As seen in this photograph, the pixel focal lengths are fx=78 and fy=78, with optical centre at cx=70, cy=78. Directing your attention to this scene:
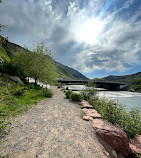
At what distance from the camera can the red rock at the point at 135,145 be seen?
150 inches

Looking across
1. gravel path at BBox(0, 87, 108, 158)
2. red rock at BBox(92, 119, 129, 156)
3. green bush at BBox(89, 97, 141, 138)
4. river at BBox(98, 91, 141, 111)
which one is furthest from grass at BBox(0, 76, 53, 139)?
river at BBox(98, 91, 141, 111)

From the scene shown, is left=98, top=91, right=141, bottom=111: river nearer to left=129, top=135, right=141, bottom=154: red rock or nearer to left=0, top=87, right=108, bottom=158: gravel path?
left=129, top=135, right=141, bottom=154: red rock

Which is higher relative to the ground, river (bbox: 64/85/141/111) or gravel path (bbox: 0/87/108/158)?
gravel path (bbox: 0/87/108/158)

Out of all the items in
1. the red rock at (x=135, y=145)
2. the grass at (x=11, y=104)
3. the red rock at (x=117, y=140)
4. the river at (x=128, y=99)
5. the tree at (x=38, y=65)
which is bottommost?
the river at (x=128, y=99)

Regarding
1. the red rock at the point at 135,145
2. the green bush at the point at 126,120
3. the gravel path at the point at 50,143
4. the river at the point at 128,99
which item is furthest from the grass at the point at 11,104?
the river at the point at 128,99

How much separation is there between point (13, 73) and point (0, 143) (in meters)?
17.6

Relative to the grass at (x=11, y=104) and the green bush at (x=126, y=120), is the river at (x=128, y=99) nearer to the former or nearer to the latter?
the green bush at (x=126, y=120)

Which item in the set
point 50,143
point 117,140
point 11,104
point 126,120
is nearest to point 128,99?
point 126,120

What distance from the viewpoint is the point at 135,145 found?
408 centimetres

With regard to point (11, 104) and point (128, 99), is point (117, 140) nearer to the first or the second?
point (11, 104)

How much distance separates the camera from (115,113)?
531 cm

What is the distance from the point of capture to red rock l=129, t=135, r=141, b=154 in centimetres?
382

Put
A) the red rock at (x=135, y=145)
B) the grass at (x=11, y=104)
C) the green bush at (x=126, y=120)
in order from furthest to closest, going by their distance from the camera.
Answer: the green bush at (x=126, y=120) → the grass at (x=11, y=104) → the red rock at (x=135, y=145)

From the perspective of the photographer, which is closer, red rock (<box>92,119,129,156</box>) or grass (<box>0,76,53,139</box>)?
red rock (<box>92,119,129,156</box>)
